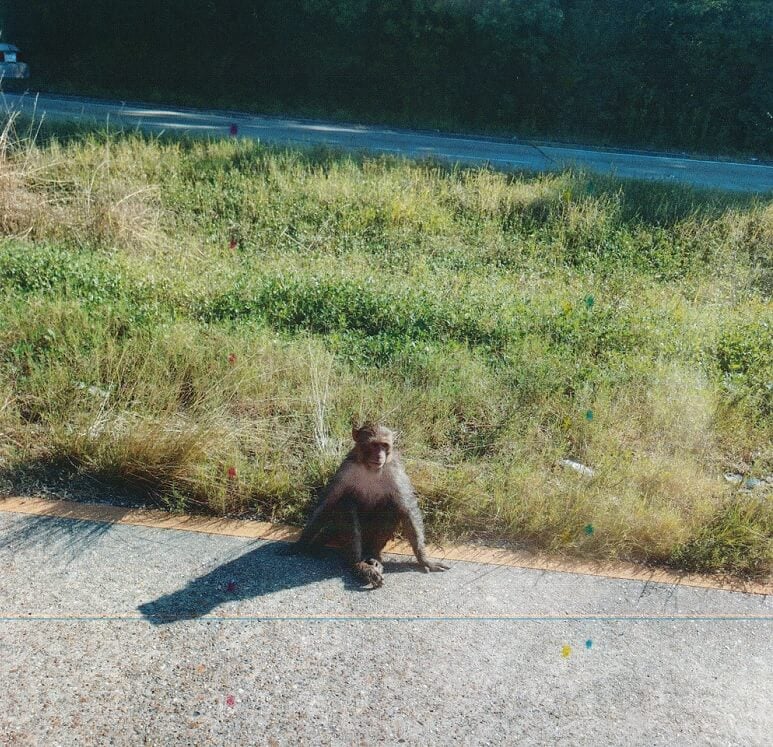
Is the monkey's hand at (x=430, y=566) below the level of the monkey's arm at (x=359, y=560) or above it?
below

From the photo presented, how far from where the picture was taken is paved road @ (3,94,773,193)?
15.0 metres

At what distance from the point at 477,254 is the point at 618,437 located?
415cm

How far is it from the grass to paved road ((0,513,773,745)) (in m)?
0.52

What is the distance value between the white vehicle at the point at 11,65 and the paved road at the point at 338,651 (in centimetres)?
1727

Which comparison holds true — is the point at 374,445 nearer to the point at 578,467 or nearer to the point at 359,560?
the point at 359,560

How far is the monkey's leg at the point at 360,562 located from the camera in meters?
4.23

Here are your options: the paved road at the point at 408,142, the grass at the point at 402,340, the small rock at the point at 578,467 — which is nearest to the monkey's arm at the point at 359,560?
the grass at the point at 402,340

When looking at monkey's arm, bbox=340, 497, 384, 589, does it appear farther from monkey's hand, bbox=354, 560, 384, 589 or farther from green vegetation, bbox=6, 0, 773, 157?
green vegetation, bbox=6, 0, 773, 157

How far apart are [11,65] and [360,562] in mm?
18482

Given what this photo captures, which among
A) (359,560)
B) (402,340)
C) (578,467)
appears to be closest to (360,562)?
(359,560)

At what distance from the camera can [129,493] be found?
16.3 ft

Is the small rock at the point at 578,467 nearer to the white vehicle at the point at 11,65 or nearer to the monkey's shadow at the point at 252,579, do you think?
the monkey's shadow at the point at 252,579

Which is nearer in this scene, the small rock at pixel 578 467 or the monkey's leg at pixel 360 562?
the monkey's leg at pixel 360 562

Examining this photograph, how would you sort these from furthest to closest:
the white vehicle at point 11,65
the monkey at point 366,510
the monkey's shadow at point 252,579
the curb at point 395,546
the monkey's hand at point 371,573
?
the white vehicle at point 11,65 < the curb at point 395,546 < the monkey at point 366,510 < the monkey's hand at point 371,573 < the monkey's shadow at point 252,579
